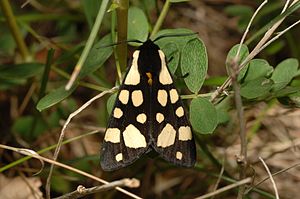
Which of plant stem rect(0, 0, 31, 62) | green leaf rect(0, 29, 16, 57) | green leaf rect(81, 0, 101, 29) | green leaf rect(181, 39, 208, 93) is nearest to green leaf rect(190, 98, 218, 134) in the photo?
green leaf rect(181, 39, 208, 93)

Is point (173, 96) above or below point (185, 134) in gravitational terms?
above

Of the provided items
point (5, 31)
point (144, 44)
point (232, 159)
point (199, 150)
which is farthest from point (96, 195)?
point (5, 31)

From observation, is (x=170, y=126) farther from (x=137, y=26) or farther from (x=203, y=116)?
(x=137, y=26)

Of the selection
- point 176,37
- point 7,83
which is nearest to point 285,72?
point 176,37

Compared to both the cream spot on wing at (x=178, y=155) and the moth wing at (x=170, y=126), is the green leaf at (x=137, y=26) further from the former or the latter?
the cream spot on wing at (x=178, y=155)

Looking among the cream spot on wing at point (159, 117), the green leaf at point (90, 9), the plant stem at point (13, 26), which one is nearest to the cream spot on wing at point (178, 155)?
the cream spot on wing at point (159, 117)
